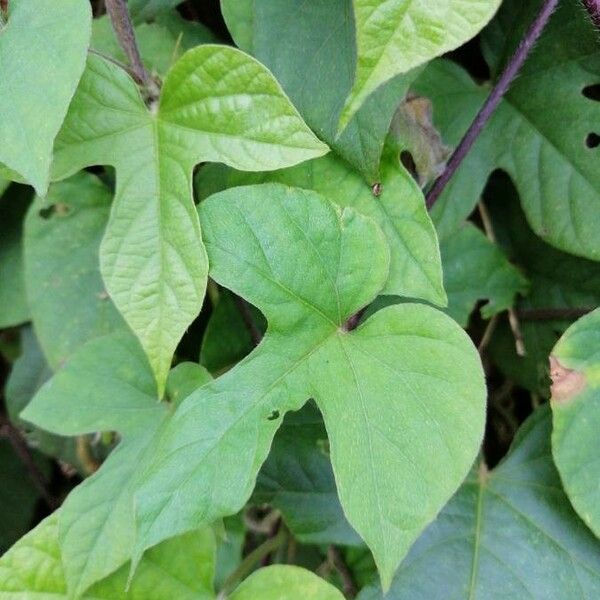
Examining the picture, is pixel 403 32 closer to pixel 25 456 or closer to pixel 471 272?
pixel 471 272

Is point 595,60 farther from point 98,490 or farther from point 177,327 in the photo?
point 98,490

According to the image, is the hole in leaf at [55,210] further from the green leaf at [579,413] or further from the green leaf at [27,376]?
the green leaf at [579,413]

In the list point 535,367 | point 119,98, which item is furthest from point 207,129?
point 535,367

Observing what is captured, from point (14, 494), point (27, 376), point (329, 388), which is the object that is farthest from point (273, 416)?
point (14, 494)

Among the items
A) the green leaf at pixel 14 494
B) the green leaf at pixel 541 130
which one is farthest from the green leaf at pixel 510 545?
the green leaf at pixel 14 494

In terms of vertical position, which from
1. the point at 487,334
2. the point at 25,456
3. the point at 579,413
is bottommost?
the point at 25,456

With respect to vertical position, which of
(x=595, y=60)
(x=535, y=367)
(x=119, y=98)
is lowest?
(x=535, y=367)
